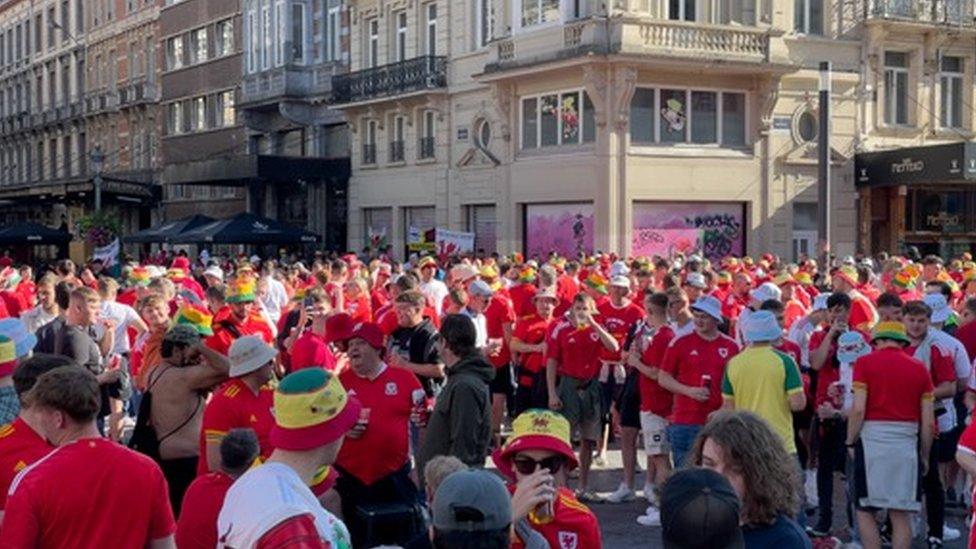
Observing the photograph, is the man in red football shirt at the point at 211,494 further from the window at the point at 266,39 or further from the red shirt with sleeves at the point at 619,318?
the window at the point at 266,39

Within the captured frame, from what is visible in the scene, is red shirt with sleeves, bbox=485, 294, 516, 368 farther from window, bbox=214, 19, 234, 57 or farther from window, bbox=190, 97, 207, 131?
window, bbox=190, 97, 207, 131

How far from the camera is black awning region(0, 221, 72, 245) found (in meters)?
35.0

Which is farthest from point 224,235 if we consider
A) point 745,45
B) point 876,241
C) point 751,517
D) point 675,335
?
point 751,517

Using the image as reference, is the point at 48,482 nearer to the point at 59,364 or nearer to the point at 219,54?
the point at 59,364

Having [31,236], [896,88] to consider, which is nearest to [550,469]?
[896,88]

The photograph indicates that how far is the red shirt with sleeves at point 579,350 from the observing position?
34.4ft

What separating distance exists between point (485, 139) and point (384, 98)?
4.10 m

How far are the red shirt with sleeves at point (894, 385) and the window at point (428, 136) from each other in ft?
85.8

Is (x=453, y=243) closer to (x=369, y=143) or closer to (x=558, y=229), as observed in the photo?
(x=558, y=229)

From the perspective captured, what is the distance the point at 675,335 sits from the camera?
952 centimetres

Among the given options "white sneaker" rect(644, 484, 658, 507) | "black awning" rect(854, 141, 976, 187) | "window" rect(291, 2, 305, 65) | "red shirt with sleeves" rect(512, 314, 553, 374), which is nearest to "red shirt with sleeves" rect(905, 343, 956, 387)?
"white sneaker" rect(644, 484, 658, 507)

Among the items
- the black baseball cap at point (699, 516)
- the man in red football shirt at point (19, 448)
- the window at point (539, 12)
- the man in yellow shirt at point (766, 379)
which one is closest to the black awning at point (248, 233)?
the window at point (539, 12)

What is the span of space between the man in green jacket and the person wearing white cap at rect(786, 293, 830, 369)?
13.4 ft

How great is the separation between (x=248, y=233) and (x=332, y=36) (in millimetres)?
11137
